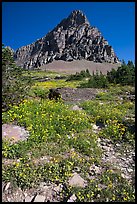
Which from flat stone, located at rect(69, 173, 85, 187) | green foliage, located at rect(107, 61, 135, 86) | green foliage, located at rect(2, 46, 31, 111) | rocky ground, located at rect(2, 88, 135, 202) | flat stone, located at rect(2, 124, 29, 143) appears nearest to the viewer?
rocky ground, located at rect(2, 88, 135, 202)

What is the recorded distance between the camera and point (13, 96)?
15.4 meters

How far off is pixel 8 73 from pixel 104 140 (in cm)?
847

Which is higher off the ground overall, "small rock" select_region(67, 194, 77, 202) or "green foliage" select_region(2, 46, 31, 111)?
"green foliage" select_region(2, 46, 31, 111)

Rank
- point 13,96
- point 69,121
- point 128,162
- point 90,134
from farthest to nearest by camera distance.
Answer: point 13,96 → point 69,121 → point 90,134 → point 128,162

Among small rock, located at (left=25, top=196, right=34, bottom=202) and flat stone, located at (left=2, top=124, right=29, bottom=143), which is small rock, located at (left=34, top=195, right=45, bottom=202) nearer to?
small rock, located at (left=25, top=196, right=34, bottom=202)

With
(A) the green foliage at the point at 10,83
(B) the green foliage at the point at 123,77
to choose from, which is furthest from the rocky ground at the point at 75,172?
(B) the green foliage at the point at 123,77

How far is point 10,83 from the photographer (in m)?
15.7

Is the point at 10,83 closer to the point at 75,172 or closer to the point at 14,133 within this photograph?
the point at 14,133

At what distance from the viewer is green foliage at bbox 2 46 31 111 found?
1495 centimetres

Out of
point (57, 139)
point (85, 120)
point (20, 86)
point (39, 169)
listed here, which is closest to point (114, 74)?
point (20, 86)

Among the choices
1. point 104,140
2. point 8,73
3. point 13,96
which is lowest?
point 104,140

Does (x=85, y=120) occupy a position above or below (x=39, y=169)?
above

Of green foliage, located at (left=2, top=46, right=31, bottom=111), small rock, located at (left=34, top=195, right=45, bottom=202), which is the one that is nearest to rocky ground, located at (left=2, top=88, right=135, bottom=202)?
small rock, located at (left=34, top=195, right=45, bottom=202)

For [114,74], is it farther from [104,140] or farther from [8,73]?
[104,140]
